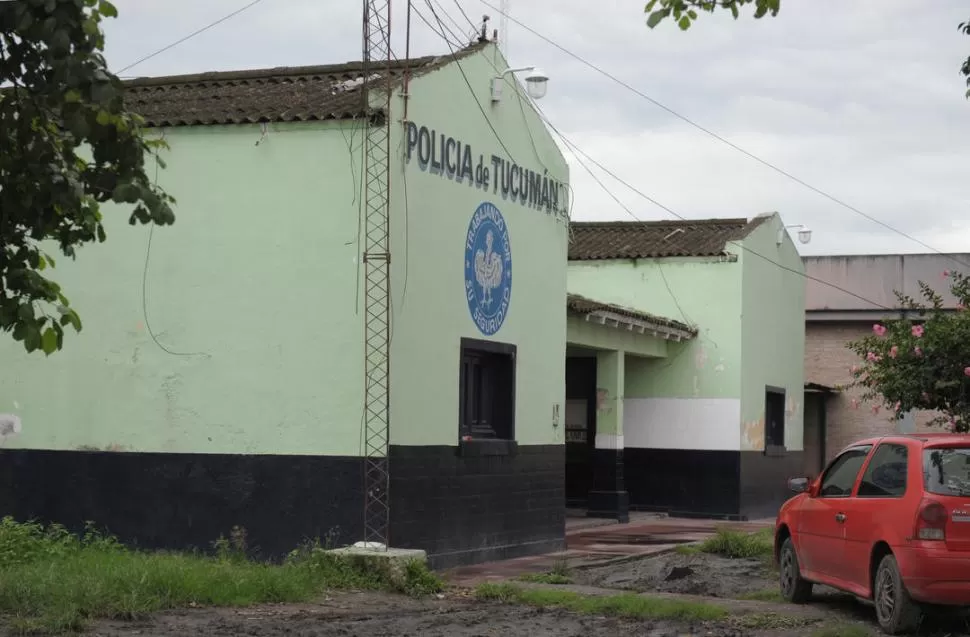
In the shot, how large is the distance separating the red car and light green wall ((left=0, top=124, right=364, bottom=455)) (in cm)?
461

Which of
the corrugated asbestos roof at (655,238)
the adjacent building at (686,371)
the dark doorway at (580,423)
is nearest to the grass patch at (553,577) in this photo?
the adjacent building at (686,371)

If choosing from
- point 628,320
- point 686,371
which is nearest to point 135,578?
point 628,320

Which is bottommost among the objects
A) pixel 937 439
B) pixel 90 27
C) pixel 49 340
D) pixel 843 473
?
pixel 843 473

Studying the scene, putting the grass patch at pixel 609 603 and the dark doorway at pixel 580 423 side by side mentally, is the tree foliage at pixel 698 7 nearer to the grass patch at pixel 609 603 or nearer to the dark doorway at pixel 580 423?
the grass patch at pixel 609 603

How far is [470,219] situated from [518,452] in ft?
9.94

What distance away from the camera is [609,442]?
82.8 feet

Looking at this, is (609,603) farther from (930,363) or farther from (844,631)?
(930,363)

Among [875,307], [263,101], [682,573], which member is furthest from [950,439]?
[875,307]

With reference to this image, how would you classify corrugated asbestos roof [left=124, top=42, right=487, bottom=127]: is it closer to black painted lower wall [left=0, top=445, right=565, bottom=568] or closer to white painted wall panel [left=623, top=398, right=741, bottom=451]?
black painted lower wall [left=0, top=445, right=565, bottom=568]

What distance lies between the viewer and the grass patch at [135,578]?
36.2ft

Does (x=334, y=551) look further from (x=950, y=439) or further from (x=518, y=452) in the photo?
(x=950, y=439)

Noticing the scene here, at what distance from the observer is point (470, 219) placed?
16.8 metres

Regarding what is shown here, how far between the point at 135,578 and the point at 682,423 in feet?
54.0

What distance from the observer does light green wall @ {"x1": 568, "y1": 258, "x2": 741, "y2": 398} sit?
2681 cm
